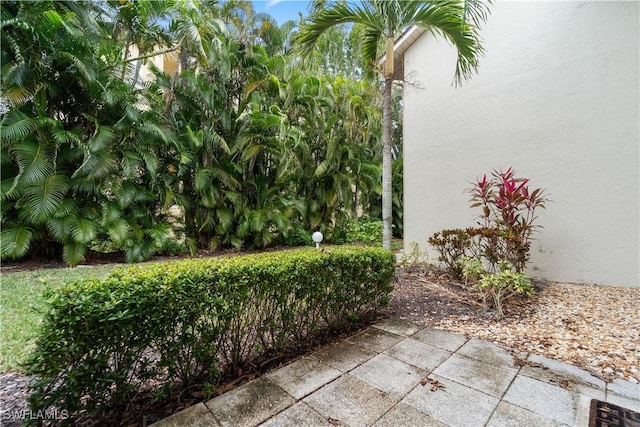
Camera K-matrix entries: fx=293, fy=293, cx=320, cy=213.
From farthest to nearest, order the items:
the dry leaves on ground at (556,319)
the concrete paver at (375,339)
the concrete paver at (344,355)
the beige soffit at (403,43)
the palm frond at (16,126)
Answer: the beige soffit at (403,43) < the palm frond at (16,126) < the concrete paver at (375,339) < the dry leaves on ground at (556,319) < the concrete paver at (344,355)

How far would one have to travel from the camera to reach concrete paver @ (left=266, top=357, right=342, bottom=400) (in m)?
2.29

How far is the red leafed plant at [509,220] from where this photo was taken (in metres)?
4.68

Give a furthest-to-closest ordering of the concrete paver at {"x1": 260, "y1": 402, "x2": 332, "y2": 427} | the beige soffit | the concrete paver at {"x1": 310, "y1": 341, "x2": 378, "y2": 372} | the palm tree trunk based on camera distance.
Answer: the beige soffit
the palm tree trunk
the concrete paver at {"x1": 310, "y1": 341, "x2": 378, "y2": 372}
the concrete paver at {"x1": 260, "y1": 402, "x2": 332, "y2": 427}

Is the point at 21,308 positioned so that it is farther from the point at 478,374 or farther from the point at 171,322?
the point at 478,374

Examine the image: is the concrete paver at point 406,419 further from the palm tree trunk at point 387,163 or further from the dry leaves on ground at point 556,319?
the palm tree trunk at point 387,163

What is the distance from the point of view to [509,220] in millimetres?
4934

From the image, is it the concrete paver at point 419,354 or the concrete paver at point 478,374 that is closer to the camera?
the concrete paver at point 478,374

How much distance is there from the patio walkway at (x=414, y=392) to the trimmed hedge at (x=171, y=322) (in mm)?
337

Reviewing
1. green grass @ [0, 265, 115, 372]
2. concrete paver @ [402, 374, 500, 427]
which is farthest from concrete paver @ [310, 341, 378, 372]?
green grass @ [0, 265, 115, 372]

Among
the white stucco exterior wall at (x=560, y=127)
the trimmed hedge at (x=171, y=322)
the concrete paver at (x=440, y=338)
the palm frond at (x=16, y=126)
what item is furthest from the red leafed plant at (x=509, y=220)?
the palm frond at (x=16, y=126)

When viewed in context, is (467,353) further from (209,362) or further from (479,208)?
(479,208)

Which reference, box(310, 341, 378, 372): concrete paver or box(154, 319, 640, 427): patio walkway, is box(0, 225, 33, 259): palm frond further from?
box(310, 341, 378, 372): concrete paver

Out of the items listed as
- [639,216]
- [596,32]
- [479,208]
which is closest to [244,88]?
[479,208]

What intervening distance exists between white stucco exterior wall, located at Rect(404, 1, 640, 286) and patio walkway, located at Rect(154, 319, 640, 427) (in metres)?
3.36
